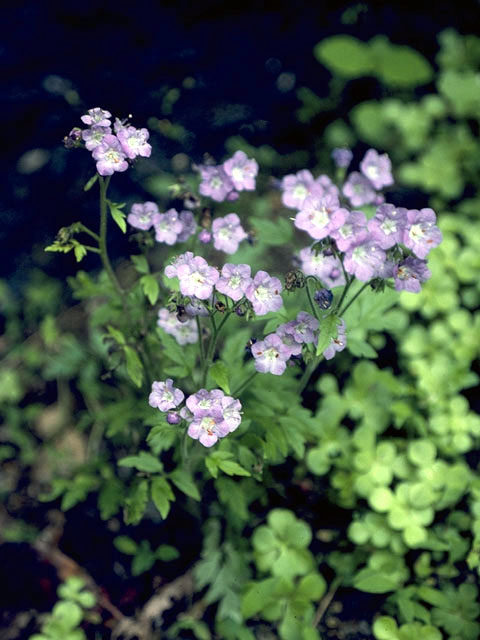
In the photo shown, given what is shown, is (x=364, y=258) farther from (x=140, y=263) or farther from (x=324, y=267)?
(x=140, y=263)

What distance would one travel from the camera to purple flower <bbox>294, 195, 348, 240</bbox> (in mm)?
1869

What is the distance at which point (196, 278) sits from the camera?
186 centimetres

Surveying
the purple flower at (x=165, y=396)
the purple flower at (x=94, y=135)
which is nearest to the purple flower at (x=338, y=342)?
the purple flower at (x=165, y=396)

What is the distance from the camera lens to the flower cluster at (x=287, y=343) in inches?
74.8

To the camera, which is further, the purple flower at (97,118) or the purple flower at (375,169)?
the purple flower at (375,169)

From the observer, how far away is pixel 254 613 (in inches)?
96.1

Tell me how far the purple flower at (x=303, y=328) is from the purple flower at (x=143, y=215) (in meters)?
0.70

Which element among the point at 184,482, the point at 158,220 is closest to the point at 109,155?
the point at 158,220

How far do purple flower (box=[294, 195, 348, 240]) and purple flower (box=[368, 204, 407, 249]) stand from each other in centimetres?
11

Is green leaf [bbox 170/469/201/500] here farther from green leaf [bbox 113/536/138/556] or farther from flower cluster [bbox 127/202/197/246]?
flower cluster [bbox 127/202/197/246]

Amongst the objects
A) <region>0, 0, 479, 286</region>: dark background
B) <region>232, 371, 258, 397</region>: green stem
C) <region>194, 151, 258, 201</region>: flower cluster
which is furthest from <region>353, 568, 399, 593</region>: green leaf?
<region>0, 0, 479, 286</region>: dark background

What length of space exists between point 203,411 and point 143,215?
83 cm

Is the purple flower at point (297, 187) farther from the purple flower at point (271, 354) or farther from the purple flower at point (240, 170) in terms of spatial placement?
the purple flower at point (271, 354)

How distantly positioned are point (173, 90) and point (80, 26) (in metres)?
0.60
